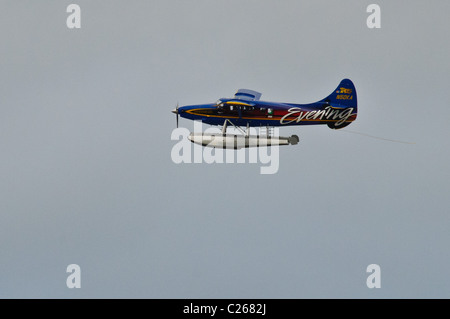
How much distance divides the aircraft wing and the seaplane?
469 millimetres

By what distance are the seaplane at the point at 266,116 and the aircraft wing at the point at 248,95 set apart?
0.47m

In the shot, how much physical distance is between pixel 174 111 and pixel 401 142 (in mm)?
17521

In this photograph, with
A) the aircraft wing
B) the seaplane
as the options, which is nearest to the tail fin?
the seaplane

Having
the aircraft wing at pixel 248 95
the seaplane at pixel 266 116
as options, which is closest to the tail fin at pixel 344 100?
the seaplane at pixel 266 116

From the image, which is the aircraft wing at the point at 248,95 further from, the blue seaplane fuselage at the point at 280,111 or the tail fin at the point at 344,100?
the tail fin at the point at 344,100

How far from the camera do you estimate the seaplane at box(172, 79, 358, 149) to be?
59.7m

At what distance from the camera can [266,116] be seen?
2365 inches

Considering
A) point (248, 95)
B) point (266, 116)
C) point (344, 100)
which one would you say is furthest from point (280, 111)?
point (344, 100)

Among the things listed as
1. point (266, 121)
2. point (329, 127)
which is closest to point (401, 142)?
point (329, 127)

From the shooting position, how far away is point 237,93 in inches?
2448

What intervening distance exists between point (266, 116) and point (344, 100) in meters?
6.15

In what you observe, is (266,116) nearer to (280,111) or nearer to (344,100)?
(280,111)

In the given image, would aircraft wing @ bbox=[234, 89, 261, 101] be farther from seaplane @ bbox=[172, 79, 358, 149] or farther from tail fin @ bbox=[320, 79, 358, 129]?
tail fin @ bbox=[320, 79, 358, 129]

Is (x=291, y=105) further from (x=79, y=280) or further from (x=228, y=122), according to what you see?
(x=79, y=280)
